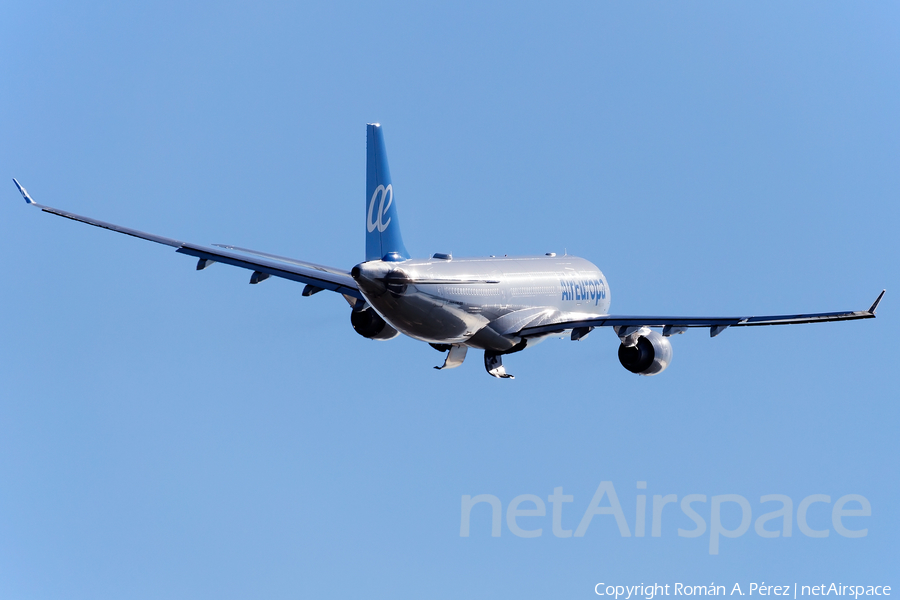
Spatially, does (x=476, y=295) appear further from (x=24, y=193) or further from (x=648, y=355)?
(x=24, y=193)

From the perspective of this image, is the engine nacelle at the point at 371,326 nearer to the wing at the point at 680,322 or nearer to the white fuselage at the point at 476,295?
the white fuselage at the point at 476,295

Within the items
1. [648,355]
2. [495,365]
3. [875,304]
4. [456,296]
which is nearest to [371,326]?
[495,365]

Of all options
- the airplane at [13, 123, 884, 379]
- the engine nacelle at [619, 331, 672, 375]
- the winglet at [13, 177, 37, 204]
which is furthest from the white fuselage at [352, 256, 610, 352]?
the winglet at [13, 177, 37, 204]

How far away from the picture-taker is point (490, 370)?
165 ft

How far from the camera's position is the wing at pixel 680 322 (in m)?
39.6

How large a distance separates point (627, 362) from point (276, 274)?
525 inches

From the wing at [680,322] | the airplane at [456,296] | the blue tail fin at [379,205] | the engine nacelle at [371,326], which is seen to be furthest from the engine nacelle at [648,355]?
the blue tail fin at [379,205]

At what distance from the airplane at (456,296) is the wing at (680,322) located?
38mm

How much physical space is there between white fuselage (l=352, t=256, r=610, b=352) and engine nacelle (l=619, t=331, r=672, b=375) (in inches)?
134

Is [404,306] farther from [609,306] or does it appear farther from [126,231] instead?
[609,306]

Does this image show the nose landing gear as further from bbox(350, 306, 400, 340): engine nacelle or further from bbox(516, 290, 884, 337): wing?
bbox(350, 306, 400, 340): engine nacelle

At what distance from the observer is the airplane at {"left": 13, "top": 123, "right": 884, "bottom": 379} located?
Answer: 1745 inches

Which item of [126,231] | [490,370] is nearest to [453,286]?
[490,370]

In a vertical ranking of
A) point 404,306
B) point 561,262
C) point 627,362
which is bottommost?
point 404,306
